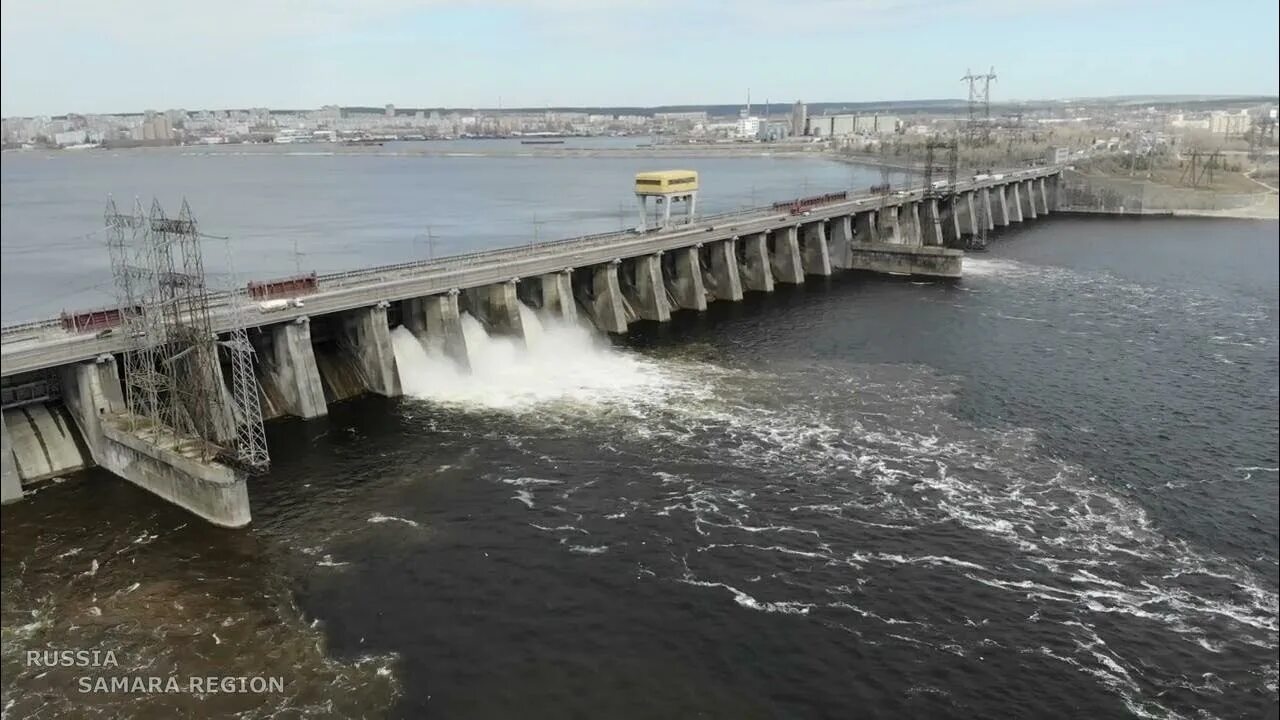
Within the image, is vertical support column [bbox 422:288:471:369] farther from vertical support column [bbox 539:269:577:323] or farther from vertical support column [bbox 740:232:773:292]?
vertical support column [bbox 740:232:773:292]

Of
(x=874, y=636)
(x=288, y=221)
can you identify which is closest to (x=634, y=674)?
(x=874, y=636)

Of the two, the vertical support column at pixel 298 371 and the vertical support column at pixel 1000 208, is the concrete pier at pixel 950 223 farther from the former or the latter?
the vertical support column at pixel 298 371

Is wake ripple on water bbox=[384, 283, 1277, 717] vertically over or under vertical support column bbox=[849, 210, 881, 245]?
under

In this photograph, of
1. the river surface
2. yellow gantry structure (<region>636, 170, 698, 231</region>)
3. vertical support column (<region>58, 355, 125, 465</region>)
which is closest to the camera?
vertical support column (<region>58, 355, 125, 465</region>)

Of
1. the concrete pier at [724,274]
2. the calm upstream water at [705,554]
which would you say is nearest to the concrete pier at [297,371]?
the calm upstream water at [705,554]

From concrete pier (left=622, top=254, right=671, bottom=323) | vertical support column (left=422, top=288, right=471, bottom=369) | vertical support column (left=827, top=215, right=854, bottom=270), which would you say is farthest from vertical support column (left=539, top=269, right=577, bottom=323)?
vertical support column (left=827, top=215, right=854, bottom=270)

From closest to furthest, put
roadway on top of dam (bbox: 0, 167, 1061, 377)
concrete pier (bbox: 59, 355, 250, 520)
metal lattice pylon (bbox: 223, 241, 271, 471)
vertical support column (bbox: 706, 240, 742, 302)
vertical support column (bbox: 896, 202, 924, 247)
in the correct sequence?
1. concrete pier (bbox: 59, 355, 250, 520)
2. metal lattice pylon (bbox: 223, 241, 271, 471)
3. roadway on top of dam (bbox: 0, 167, 1061, 377)
4. vertical support column (bbox: 706, 240, 742, 302)
5. vertical support column (bbox: 896, 202, 924, 247)
